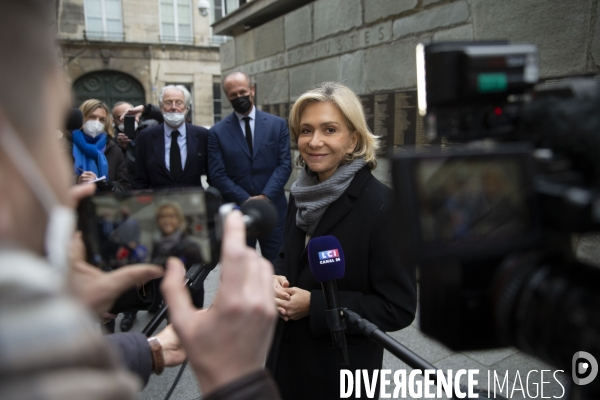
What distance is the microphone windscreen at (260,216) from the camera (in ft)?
3.06

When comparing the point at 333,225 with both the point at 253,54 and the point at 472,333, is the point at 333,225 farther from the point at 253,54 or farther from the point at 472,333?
the point at 253,54

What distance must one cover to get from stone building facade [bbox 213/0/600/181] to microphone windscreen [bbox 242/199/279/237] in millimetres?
2955

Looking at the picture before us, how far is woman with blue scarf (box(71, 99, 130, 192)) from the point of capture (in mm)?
4051

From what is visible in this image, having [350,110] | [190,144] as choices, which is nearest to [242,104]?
[190,144]

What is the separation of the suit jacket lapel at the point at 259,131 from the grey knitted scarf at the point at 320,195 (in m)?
2.36

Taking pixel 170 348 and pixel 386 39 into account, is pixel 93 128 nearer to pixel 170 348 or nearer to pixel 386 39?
pixel 386 39

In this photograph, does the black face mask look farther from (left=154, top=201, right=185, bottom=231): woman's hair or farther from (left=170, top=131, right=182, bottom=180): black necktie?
(left=154, top=201, right=185, bottom=231): woman's hair

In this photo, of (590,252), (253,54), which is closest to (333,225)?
(590,252)

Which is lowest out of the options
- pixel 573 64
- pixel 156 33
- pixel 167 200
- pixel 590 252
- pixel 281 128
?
pixel 590 252

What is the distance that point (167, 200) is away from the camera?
2.95 feet

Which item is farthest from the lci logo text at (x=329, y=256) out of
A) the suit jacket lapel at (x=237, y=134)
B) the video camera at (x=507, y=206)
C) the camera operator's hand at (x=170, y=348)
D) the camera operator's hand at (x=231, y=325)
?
the suit jacket lapel at (x=237, y=134)

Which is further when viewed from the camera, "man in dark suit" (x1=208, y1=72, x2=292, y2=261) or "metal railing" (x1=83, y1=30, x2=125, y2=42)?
"metal railing" (x1=83, y1=30, x2=125, y2=42)

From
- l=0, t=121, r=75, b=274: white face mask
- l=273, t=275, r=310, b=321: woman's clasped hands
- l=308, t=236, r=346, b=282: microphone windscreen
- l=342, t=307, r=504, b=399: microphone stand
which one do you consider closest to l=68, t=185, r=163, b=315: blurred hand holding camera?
l=0, t=121, r=75, b=274: white face mask

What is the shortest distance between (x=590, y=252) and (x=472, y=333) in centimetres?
282
